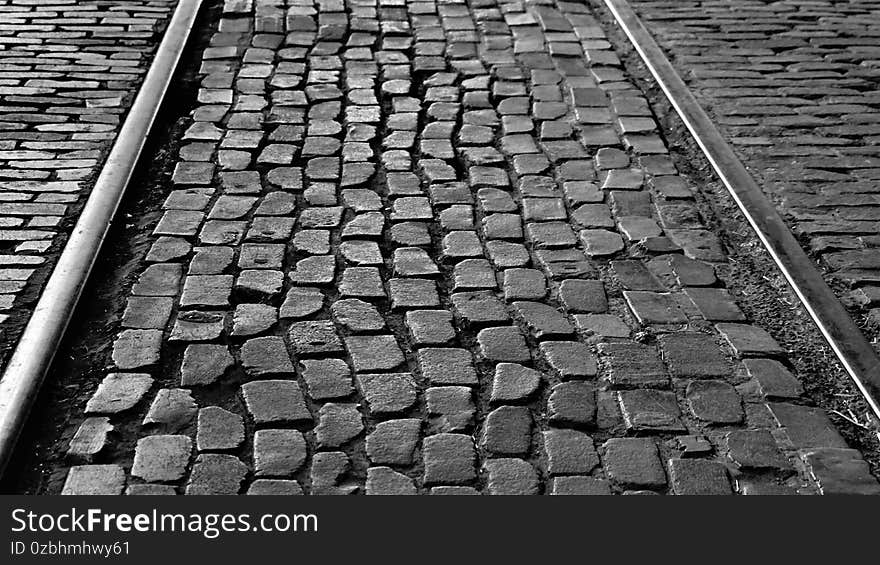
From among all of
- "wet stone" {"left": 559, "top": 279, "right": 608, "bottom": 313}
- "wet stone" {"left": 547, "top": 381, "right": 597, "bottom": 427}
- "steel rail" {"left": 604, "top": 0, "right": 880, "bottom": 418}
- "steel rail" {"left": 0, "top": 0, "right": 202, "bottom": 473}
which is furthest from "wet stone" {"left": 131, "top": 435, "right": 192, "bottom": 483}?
"steel rail" {"left": 604, "top": 0, "right": 880, "bottom": 418}

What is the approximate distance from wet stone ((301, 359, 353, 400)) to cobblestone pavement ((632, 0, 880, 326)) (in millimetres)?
1983

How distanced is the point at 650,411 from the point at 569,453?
1.21 feet

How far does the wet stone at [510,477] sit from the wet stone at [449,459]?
0.06m

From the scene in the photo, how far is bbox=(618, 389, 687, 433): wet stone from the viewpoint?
360 cm

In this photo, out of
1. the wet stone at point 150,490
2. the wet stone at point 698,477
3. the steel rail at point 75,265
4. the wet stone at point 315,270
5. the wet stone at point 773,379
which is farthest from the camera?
the wet stone at point 315,270

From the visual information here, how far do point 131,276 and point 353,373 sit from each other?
3.68ft

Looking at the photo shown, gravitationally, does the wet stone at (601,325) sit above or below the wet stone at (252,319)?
below

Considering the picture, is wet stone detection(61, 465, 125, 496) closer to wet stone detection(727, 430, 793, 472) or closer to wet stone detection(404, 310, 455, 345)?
wet stone detection(404, 310, 455, 345)

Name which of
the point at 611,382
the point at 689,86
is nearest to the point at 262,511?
the point at 611,382

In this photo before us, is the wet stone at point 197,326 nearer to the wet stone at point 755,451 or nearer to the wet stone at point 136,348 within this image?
the wet stone at point 136,348

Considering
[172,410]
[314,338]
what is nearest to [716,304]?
[314,338]

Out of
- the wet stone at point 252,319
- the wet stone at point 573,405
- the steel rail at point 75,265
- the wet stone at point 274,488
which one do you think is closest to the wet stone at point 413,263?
the wet stone at point 252,319

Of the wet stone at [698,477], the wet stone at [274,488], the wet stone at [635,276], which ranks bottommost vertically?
the wet stone at [635,276]

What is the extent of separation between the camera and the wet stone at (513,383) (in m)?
3.71
